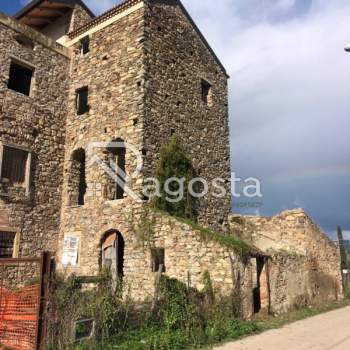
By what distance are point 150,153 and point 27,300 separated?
7208mm

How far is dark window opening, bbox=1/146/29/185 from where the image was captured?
12930 mm

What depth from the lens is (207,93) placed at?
669 inches

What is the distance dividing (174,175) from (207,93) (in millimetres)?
5393

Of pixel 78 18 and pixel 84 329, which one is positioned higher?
pixel 78 18

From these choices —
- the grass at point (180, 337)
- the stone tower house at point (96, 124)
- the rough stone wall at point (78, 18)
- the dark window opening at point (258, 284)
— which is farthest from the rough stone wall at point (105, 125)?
the grass at point (180, 337)

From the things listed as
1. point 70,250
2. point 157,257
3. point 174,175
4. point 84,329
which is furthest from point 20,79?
point 84,329

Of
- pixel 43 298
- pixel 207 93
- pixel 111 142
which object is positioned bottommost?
pixel 43 298

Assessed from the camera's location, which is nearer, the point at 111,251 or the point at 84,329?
the point at 84,329

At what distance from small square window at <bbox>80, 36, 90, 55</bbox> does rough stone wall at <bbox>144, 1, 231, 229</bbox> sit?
3031mm

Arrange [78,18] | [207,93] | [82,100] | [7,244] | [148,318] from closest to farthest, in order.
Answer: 1. [148,318]
2. [7,244]
3. [82,100]
4. [78,18]
5. [207,93]

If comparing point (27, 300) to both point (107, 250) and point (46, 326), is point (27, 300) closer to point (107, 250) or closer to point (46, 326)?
point (46, 326)

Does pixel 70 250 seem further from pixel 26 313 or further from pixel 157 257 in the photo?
pixel 26 313

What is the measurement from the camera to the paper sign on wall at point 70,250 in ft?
45.2

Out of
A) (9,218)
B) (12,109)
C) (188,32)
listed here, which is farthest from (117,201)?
(188,32)
